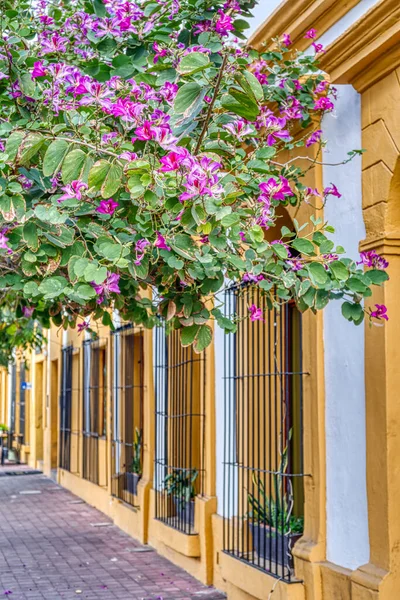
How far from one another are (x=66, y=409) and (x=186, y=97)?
16.7m

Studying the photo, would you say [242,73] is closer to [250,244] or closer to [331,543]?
[250,244]

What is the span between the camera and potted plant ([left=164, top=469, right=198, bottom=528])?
10055 mm

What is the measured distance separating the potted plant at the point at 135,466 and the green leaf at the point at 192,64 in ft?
31.1

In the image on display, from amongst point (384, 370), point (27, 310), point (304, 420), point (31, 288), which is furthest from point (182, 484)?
point (31, 288)

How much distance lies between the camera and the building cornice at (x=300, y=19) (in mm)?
6848

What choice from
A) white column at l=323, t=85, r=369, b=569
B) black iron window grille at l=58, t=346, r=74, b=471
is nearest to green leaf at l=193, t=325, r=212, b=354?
white column at l=323, t=85, r=369, b=569

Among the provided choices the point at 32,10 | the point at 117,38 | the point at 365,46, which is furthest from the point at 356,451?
the point at 32,10

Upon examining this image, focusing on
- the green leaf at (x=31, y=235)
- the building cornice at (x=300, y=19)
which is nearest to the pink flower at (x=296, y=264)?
the green leaf at (x=31, y=235)

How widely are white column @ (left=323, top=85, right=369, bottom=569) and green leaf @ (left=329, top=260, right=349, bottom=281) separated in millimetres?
1701

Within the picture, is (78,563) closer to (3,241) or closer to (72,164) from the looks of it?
(3,241)

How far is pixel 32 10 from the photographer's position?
23.2ft

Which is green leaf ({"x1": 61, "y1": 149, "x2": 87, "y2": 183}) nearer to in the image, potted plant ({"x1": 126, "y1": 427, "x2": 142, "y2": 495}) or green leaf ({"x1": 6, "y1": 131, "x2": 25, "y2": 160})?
green leaf ({"x1": 6, "y1": 131, "x2": 25, "y2": 160})

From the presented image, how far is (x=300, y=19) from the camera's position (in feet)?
23.7

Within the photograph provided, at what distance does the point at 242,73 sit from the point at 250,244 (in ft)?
3.30
